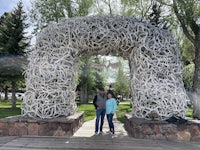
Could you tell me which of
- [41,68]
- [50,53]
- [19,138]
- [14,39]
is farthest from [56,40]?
[14,39]

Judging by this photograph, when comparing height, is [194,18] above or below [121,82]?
above

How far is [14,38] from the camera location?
60.4 feet

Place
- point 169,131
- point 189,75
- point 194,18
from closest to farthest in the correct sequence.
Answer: point 169,131 < point 194,18 < point 189,75

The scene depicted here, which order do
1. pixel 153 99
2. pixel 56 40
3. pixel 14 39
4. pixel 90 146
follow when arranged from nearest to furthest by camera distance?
1. pixel 90 146
2. pixel 153 99
3. pixel 56 40
4. pixel 14 39

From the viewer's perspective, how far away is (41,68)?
7.87 meters

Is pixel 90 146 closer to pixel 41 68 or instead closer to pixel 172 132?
pixel 172 132

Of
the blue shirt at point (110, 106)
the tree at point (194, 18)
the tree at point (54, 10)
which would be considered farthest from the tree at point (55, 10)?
the blue shirt at point (110, 106)

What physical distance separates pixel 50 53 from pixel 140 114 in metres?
3.55

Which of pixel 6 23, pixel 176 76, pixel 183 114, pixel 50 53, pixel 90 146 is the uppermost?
pixel 6 23

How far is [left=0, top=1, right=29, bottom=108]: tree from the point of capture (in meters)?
18.1

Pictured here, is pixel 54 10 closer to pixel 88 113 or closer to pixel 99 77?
pixel 88 113

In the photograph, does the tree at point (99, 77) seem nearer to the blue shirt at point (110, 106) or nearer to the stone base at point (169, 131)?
the blue shirt at point (110, 106)

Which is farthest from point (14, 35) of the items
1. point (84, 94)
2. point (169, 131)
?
point (169, 131)

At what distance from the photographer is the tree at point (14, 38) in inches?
712
